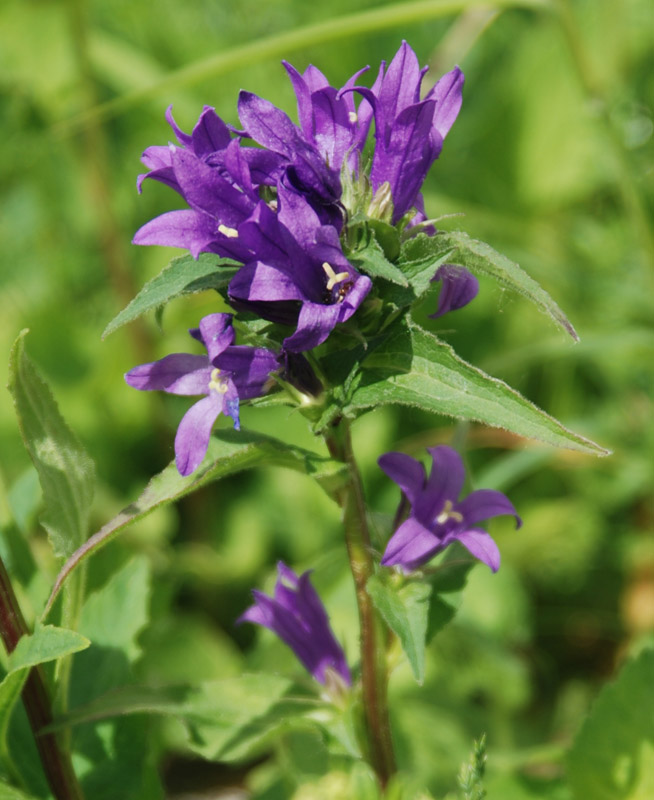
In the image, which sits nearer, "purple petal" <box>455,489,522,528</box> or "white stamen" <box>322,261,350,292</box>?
"white stamen" <box>322,261,350,292</box>

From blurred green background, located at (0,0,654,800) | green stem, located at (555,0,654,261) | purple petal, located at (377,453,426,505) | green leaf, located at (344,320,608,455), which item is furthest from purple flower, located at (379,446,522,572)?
green stem, located at (555,0,654,261)

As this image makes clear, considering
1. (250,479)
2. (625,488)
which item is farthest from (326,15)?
(625,488)

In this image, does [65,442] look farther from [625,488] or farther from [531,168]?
[531,168]

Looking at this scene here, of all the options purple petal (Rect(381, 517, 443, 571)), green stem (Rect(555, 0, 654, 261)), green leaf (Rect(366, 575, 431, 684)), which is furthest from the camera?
green stem (Rect(555, 0, 654, 261))

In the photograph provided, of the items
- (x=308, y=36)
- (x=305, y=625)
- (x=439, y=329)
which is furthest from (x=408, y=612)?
(x=308, y=36)

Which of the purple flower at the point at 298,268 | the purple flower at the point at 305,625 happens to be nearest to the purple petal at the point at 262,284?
the purple flower at the point at 298,268

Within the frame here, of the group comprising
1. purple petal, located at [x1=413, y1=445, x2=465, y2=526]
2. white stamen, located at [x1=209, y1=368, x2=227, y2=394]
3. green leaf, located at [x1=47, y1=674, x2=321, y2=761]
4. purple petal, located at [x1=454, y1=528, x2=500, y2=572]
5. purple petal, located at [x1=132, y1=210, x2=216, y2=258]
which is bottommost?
green leaf, located at [x1=47, y1=674, x2=321, y2=761]

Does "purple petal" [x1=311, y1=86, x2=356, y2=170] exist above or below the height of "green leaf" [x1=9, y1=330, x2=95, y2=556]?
above

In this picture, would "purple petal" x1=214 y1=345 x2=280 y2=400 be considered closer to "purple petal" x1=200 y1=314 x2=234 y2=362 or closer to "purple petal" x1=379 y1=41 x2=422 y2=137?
"purple petal" x1=200 y1=314 x2=234 y2=362
